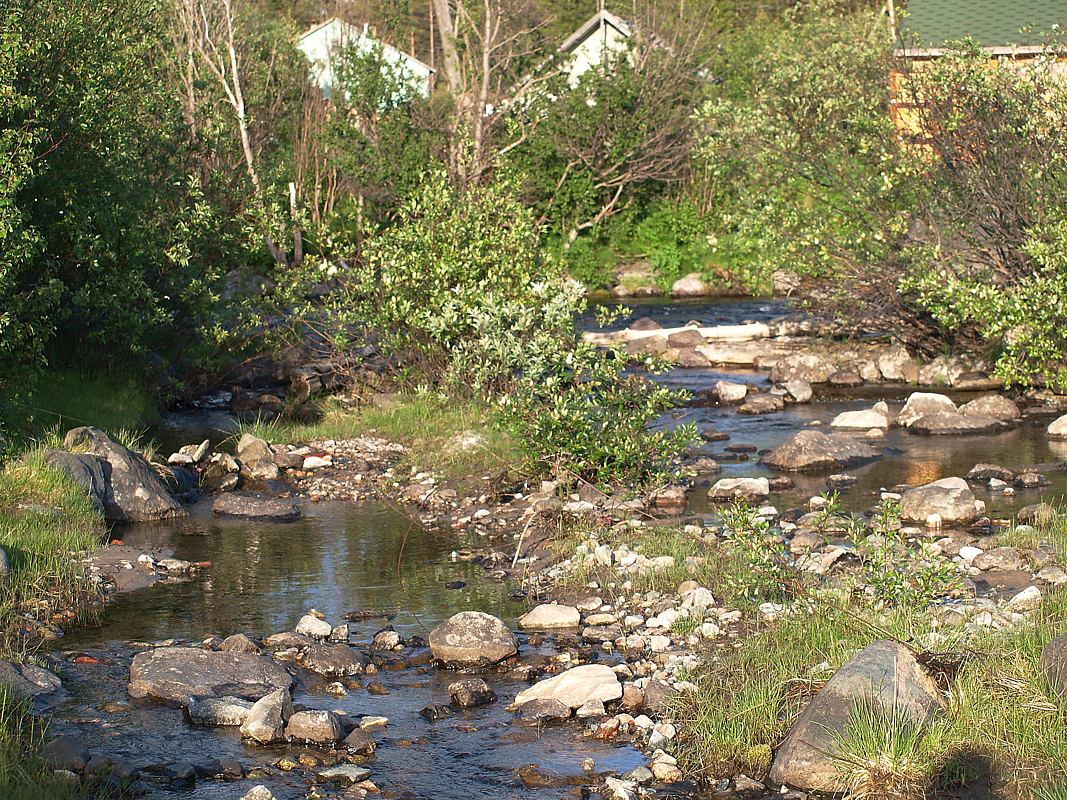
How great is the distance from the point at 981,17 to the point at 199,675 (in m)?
27.0

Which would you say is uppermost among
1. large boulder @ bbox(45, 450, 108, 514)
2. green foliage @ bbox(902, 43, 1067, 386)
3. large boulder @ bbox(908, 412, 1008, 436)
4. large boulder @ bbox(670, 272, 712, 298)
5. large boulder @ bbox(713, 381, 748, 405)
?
green foliage @ bbox(902, 43, 1067, 386)

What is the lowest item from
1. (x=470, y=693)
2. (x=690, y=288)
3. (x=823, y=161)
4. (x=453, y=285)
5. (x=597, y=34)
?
(x=470, y=693)

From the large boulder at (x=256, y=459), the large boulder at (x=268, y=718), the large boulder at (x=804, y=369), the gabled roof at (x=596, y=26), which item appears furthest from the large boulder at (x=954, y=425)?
the gabled roof at (x=596, y=26)

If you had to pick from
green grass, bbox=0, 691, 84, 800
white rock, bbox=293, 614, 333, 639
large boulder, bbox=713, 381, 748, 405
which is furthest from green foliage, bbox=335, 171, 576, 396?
green grass, bbox=0, 691, 84, 800

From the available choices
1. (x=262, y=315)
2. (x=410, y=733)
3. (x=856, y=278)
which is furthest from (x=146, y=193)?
(x=856, y=278)

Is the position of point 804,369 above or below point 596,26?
below

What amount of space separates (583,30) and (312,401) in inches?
1074

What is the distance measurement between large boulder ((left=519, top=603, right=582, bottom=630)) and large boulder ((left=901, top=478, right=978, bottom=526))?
398 centimetres

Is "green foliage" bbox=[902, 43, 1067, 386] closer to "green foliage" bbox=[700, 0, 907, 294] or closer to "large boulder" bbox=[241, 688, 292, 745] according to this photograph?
"green foliage" bbox=[700, 0, 907, 294]

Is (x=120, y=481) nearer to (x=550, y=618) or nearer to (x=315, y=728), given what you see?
(x=550, y=618)

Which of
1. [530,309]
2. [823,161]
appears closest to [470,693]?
[530,309]

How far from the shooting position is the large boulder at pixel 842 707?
20.3 feet

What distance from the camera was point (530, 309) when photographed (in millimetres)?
13805

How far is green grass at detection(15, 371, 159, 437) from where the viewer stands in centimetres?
1282
